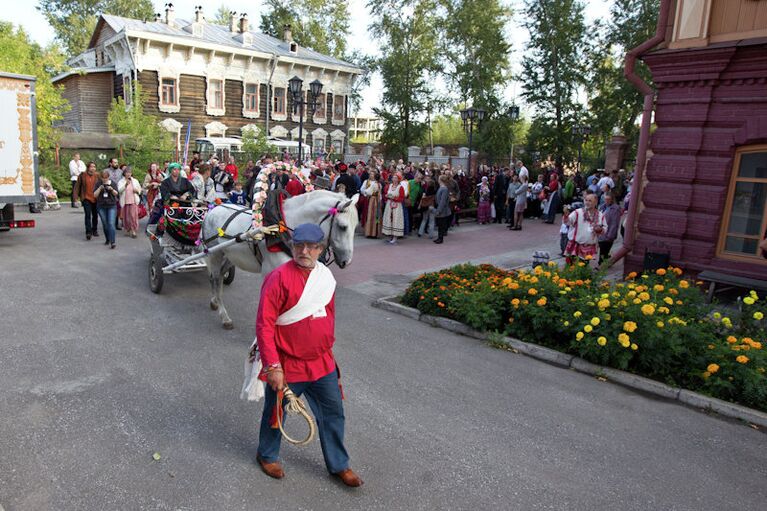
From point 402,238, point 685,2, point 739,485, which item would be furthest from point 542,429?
point 402,238

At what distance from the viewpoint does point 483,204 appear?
19203 mm

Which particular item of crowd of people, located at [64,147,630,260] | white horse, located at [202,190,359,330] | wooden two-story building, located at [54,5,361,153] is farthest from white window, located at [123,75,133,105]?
white horse, located at [202,190,359,330]

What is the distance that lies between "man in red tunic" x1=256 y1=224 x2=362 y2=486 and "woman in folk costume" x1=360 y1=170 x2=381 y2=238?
11.4 meters

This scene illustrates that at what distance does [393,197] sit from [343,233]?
9.82m

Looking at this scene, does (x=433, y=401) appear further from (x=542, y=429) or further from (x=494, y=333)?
(x=494, y=333)

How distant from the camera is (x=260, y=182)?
660 centimetres

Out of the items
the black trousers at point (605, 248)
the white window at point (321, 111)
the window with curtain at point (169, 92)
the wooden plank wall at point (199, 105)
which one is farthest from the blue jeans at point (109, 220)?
the white window at point (321, 111)

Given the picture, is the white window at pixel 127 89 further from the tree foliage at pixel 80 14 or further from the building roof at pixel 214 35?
the tree foliage at pixel 80 14

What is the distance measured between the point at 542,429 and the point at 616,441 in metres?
0.64

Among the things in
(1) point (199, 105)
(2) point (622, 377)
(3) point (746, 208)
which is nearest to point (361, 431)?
(2) point (622, 377)

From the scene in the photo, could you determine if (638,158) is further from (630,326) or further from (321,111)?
(321,111)

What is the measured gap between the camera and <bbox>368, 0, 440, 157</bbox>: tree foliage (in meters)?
40.4

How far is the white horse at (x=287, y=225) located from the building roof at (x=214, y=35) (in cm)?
2737

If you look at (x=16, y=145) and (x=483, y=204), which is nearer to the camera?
(x=16, y=145)
